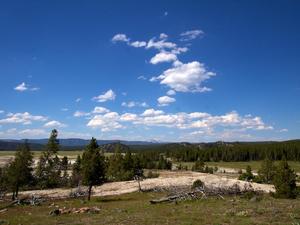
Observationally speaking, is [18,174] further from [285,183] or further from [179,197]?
[285,183]

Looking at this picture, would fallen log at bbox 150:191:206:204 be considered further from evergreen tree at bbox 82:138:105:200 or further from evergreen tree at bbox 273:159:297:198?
evergreen tree at bbox 82:138:105:200

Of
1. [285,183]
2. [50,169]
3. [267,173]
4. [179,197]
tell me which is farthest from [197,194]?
[50,169]

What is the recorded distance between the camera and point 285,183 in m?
42.7

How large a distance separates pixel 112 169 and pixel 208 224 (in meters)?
74.7

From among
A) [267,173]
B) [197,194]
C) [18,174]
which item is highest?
[267,173]

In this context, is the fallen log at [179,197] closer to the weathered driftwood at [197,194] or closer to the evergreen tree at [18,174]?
the weathered driftwood at [197,194]

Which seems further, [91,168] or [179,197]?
[91,168]

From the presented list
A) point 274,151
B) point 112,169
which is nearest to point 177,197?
point 112,169

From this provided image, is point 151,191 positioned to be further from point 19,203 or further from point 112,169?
point 112,169

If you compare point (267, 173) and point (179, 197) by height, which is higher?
point (267, 173)

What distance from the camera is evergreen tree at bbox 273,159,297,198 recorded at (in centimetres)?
4233

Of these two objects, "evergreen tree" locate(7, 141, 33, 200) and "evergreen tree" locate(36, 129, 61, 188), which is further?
"evergreen tree" locate(36, 129, 61, 188)

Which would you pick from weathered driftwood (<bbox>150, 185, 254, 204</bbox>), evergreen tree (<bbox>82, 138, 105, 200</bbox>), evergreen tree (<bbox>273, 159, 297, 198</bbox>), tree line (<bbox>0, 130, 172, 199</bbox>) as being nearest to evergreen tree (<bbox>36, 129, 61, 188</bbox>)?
tree line (<bbox>0, 130, 172, 199</bbox>)

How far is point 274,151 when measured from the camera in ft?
617
